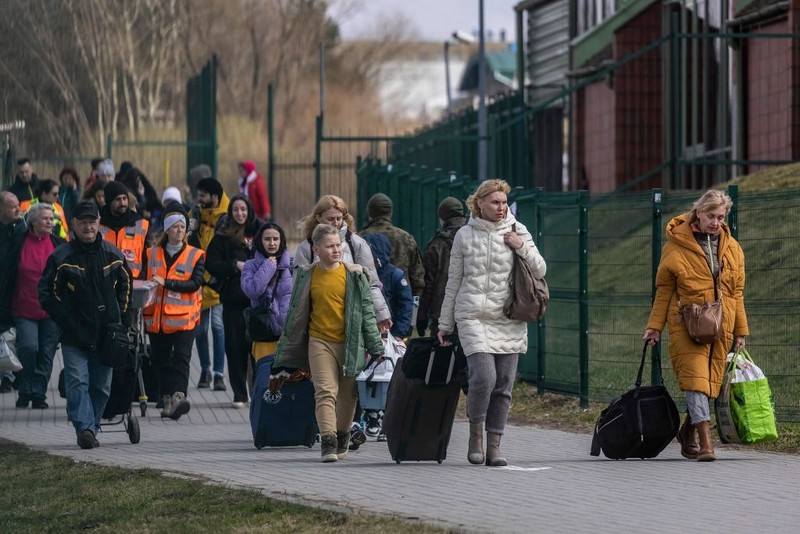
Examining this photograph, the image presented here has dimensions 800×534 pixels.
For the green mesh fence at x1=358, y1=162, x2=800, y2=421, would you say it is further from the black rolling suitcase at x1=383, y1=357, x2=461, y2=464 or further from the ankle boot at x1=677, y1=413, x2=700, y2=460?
the black rolling suitcase at x1=383, y1=357, x2=461, y2=464

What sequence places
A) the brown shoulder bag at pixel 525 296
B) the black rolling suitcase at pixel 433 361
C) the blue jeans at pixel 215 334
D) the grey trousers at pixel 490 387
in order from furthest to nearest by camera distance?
the blue jeans at pixel 215 334 < the black rolling suitcase at pixel 433 361 < the grey trousers at pixel 490 387 < the brown shoulder bag at pixel 525 296

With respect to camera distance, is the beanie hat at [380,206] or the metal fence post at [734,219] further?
the beanie hat at [380,206]

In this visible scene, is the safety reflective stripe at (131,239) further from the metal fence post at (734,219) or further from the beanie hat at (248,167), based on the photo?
the beanie hat at (248,167)

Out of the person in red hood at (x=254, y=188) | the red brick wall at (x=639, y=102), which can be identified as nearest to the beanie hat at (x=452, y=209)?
the person in red hood at (x=254, y=188)

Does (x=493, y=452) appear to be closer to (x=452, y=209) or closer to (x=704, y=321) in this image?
(x=704, y=321)

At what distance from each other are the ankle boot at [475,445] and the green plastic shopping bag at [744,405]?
152cm

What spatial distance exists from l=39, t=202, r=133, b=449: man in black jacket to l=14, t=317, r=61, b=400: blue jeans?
9.28 feet

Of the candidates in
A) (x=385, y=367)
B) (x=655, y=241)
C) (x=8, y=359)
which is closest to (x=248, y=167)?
(x=8, y=359)

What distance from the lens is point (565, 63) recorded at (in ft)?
117

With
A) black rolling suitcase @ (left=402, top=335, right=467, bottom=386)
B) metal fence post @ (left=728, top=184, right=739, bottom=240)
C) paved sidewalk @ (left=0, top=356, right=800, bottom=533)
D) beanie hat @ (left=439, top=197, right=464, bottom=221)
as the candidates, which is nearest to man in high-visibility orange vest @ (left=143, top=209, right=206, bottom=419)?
paved sidewalk @ (left=0, top=356, right=800, bottom=533)

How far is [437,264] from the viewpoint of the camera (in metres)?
13.8

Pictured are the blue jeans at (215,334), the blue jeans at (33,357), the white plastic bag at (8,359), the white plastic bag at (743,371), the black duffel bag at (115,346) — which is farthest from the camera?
the blue jeans at (215,334)

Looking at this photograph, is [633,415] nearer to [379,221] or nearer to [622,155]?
[379,221]

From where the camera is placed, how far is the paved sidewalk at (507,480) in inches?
335
